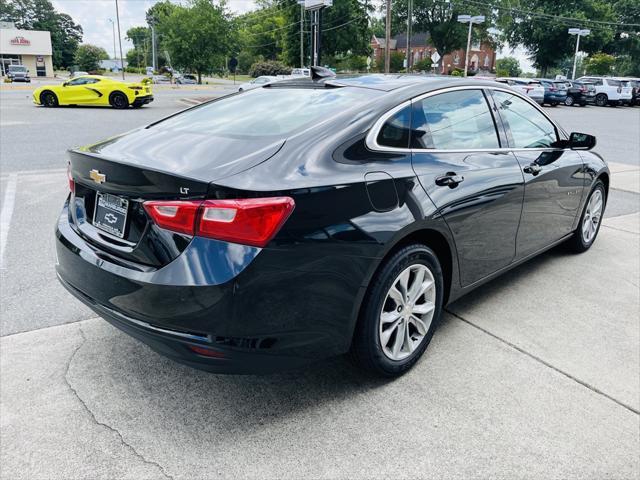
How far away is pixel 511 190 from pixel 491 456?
1.80 meters

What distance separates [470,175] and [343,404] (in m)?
1.52

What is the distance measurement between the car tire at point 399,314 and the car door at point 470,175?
11.6 inches

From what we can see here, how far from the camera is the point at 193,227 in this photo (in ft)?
7.15

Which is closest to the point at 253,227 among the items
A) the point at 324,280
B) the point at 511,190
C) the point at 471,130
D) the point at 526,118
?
the point at 324,280

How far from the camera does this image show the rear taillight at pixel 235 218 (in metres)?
2.14

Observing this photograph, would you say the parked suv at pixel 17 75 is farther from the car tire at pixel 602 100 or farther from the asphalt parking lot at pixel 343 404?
the asphalt parking lot at pixel 343 404

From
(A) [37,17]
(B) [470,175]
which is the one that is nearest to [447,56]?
(A) [37,17]

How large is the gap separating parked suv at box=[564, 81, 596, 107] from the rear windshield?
34371 mm

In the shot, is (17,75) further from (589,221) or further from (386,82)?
(386,82)

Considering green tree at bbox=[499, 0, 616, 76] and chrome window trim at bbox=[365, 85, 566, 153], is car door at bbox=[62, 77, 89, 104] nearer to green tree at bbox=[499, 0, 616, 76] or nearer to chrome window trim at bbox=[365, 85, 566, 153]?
chrome window trim at bbox=[365, 85, 566, 153]

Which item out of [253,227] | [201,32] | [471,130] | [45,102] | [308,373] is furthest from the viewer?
[201,32]

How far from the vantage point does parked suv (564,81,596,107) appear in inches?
1315

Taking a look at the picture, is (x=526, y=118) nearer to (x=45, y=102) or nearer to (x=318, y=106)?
(x=318, y=106)

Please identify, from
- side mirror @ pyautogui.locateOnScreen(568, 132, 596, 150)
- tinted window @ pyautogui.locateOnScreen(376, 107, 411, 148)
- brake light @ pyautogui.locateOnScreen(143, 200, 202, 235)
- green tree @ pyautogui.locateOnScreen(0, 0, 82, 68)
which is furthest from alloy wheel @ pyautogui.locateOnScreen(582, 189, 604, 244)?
green tree @ pyautogui.locateOnScreen(0, 0, 82, 68)
